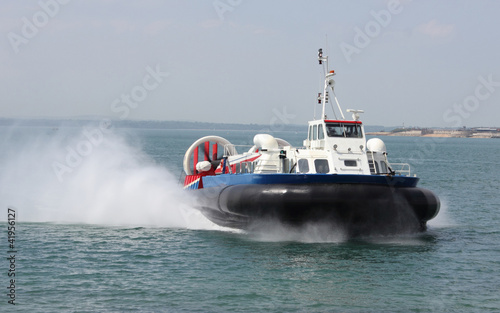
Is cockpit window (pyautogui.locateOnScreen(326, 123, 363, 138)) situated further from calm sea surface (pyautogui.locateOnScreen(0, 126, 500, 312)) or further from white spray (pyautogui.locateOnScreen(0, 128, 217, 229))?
white spray (pyautogui.locateOnScreen(0, 128, 217, 229))

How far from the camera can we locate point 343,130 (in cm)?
1645

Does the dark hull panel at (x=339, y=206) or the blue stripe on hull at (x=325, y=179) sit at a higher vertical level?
the blue stripe on hull at (x=325, y=179)

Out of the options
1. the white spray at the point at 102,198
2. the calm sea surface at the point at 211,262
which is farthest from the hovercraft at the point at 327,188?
the white spray at the point at 102,198

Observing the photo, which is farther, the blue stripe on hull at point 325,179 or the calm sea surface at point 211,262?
the blue stripe on hull at point 325,179

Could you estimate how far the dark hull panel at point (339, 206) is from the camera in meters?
14.5

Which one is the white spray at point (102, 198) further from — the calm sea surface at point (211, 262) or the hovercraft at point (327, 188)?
the hovercraft at point (327, 188)

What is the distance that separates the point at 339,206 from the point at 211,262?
3446 mm

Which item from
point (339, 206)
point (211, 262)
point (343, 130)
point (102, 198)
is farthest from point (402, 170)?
point (102, 198)

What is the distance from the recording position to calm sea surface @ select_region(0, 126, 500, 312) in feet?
34.3

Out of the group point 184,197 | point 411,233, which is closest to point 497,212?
point 411,233

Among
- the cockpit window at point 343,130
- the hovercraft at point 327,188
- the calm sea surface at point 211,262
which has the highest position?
the cockpit window at point 343,130

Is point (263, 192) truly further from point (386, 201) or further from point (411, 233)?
point (411, 233)

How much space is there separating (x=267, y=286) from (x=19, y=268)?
16.9ft

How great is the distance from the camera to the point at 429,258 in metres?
13.9
